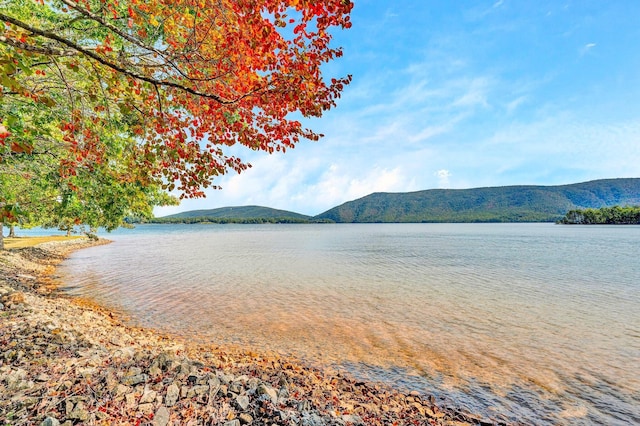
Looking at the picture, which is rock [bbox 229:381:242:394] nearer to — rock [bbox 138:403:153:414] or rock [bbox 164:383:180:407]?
rock [bbox 164:383:180:407]

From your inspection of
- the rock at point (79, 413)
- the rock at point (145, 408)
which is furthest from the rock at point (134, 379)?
the rock at point (79, 413)

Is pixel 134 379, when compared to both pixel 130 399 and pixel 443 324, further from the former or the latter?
pixel 443 324

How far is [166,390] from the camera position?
274 inches

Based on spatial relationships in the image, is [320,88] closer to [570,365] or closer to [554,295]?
[570,365]

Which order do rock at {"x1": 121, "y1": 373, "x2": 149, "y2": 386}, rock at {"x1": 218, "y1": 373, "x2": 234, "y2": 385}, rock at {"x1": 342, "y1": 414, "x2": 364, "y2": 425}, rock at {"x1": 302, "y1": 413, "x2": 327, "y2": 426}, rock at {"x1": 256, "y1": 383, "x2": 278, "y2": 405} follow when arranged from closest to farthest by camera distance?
1. rock at {"x1": 302, "y1": 413, "x2": 327, "y2": 426}
2. rock at {"x1": 121, "y1": 373, "x2": 149, "y2": 386}
3. rock at {"x1": 342, "y1": 414, "x2": 364, "y2": 425}
4. rock at {"x1": 256, "y1": 383, "x2": 278, "y2": 405}
5. rock at {"x1": 218, "y1": 373, "x2": 234, "y2": 385}

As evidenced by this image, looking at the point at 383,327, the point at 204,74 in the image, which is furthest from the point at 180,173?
the point at 383,327

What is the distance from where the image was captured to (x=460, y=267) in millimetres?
37812

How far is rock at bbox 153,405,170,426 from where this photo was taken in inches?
234

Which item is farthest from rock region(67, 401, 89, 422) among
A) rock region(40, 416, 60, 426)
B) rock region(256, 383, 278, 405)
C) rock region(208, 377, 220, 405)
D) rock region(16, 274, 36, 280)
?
rock region(16, 274, 36, 280)

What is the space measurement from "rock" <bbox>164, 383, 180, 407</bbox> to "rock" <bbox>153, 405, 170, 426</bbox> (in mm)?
225

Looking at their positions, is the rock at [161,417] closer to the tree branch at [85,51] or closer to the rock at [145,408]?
the rock at [145,408]

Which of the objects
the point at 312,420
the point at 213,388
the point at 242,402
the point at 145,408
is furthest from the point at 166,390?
the point at 312,420

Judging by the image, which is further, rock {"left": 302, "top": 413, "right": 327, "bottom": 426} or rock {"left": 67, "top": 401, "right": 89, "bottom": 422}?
rock {"left": 302, "top": 413, "right": 327, "bottom": 426}

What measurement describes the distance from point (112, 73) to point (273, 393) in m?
9.12
